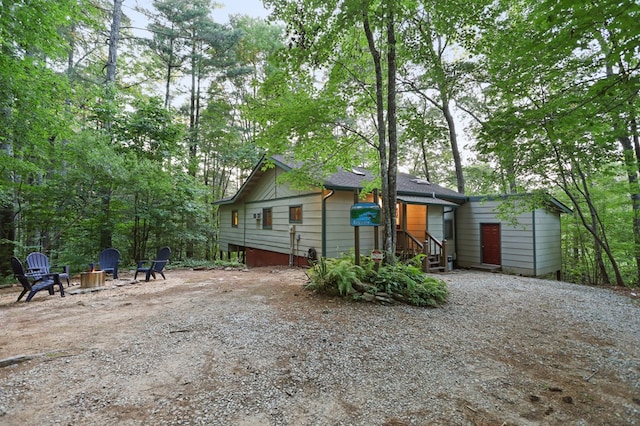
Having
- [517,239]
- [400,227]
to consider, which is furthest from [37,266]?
[517,239]

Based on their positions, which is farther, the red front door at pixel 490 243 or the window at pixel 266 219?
the window at pixel 266 219

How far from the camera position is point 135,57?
611 inches

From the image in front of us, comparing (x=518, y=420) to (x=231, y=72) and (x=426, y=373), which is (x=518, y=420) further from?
(x=231, y=72)

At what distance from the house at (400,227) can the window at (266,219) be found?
44 millimetres

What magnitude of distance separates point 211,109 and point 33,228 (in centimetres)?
1051

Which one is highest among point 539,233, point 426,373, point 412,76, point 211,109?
point 211,109

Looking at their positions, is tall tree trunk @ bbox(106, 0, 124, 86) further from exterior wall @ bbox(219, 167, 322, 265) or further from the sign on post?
the sign on post

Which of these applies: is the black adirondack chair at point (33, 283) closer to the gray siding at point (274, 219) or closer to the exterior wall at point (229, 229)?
the gray siding at point (274, 219)

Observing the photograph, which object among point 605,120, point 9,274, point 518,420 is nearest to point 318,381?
point 518,420

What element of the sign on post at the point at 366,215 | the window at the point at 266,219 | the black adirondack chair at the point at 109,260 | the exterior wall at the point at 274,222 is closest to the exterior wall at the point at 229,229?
the exterior wall at the point at 274,222

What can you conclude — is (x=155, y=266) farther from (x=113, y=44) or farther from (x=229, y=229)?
(x=113, y=44)

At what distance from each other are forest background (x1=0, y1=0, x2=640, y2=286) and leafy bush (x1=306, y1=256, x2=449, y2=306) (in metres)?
0.85

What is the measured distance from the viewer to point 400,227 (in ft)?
36.1

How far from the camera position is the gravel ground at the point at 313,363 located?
7.18 feet
